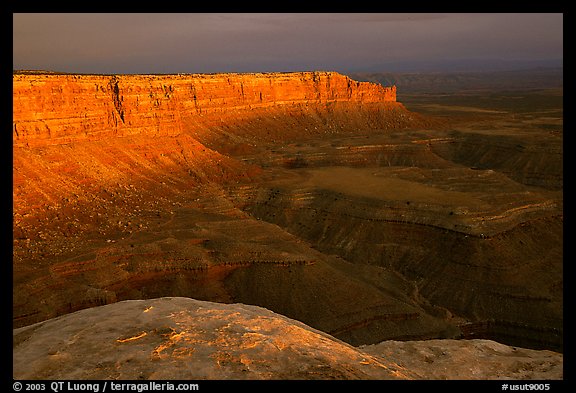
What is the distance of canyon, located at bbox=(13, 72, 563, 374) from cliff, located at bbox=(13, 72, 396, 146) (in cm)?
22

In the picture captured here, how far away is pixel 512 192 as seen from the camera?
53.3m

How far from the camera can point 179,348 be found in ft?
41.5

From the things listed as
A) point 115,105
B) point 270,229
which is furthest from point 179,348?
point 115,105

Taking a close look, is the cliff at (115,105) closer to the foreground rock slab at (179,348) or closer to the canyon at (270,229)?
the canyon at (270,229)

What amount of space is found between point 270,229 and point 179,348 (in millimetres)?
35025

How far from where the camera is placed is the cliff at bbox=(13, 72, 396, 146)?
4891 cm

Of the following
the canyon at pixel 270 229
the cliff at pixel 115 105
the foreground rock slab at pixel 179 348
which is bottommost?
the canyon at pixel 270 229

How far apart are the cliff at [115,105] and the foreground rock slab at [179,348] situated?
4113 centimetres

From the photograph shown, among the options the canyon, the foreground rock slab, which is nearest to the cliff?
the canyon

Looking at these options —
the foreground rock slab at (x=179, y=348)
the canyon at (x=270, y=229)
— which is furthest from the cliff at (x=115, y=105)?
the foreground rock slab at (x=179, y=348)

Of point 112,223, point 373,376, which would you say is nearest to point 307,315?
point 373,376

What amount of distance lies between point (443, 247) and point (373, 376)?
3476cm

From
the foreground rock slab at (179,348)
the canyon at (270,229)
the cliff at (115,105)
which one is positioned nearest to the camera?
the foreground rock slab at (179,348)

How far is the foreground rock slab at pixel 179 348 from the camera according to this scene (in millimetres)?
11625
